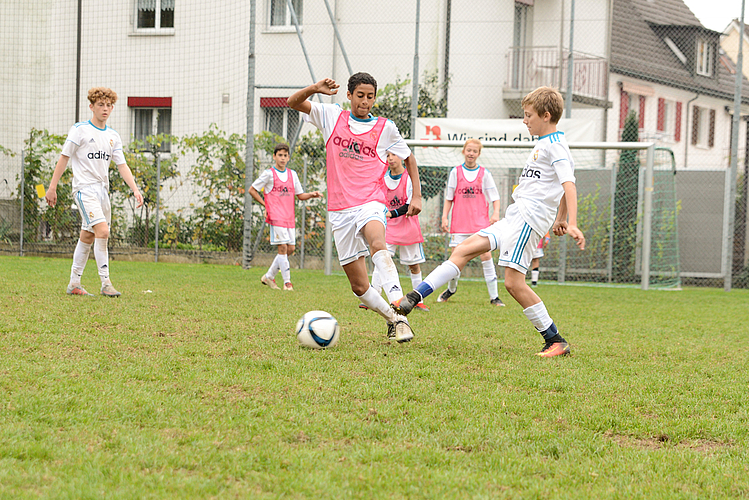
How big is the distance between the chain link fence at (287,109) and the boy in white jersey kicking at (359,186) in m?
7.78

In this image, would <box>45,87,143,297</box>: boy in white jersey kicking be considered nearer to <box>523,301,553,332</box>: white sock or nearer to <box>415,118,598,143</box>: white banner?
<box>523,301,553,332</box>: white sock

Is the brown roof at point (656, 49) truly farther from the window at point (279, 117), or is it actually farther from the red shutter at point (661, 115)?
the window at point (279, 117)

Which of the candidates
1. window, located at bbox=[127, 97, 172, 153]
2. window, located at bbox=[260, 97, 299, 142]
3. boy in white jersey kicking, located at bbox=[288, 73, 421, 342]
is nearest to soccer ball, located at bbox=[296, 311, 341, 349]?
boy in white jersey kicking, located at bbox=[288, 73, 421, 342]

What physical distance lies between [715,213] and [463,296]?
635 centimetres

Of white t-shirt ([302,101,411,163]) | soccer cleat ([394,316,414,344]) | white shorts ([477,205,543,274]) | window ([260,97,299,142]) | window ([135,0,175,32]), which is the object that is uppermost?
window ([135,0,175,32])

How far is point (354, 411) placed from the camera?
3273mm

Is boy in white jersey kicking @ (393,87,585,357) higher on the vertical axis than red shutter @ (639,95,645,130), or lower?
lower

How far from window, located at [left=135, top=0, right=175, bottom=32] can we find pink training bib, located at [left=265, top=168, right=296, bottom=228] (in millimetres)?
8670

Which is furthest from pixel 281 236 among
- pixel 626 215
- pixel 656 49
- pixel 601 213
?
pixel 656 49

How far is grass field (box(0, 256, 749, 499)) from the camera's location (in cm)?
244

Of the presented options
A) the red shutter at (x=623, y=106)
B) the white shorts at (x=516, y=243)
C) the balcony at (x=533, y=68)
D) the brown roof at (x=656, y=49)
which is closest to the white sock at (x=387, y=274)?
the white shorts at (x=516, y=243)

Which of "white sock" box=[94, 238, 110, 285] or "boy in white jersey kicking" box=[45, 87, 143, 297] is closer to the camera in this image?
"boy in white jersey kicking" box=[45, 87, 143, 297]

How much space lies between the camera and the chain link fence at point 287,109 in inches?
538

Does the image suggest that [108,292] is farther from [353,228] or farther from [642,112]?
[642,112]
